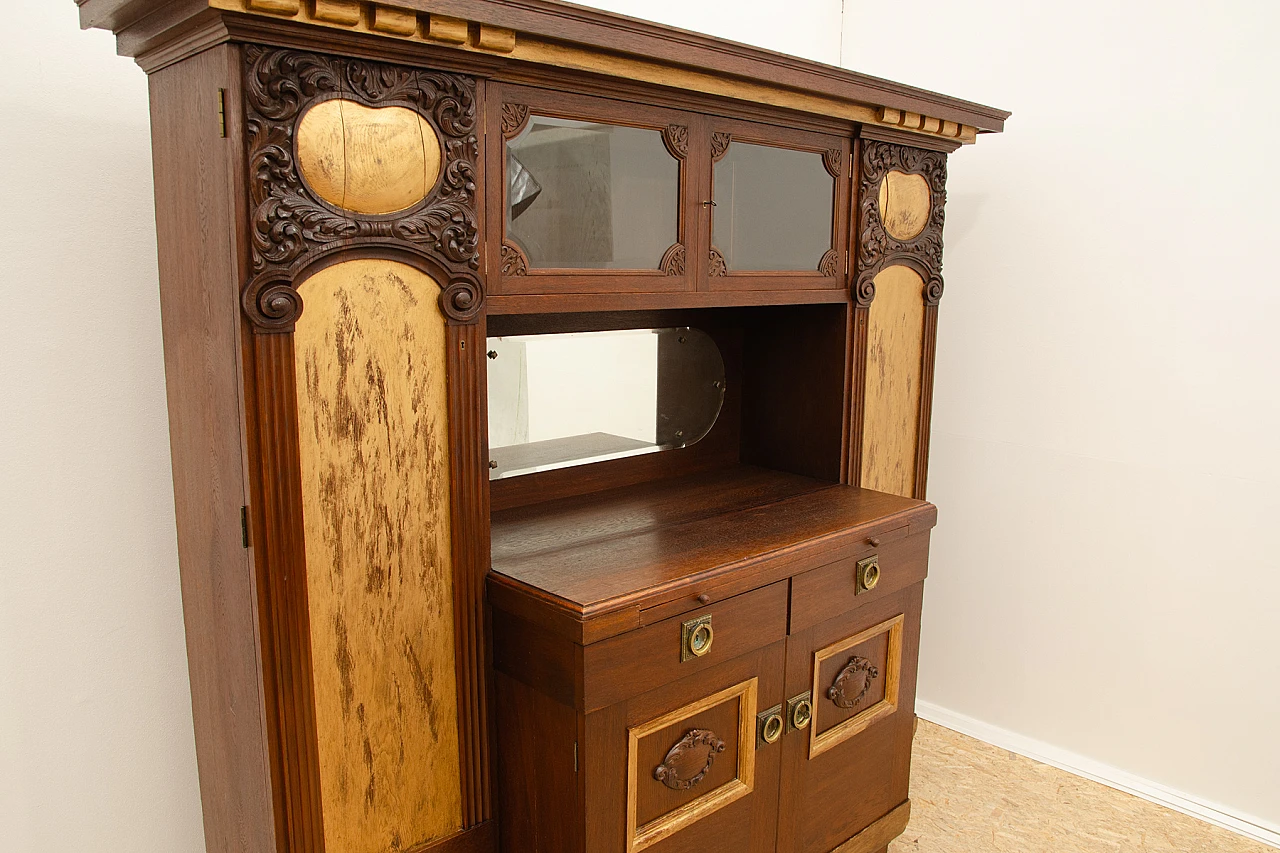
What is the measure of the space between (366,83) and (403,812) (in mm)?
1180

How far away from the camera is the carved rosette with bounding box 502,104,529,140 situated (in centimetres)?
162

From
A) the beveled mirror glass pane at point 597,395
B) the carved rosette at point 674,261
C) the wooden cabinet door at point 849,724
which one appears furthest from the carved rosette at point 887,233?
the wooden cabinet door at point 849,724

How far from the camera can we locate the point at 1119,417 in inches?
109

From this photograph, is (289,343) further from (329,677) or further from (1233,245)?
(1233,245)

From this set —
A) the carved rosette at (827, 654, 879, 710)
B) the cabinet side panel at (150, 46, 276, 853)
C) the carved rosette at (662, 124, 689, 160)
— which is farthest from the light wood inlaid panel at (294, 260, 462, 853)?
the carved rosette at (827, 654, 879, 710)

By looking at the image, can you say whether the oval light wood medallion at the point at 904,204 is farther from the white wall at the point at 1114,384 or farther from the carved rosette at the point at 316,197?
the carved rosette at the point at 316,197

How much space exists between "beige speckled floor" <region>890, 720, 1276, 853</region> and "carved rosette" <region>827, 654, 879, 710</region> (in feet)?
1.98

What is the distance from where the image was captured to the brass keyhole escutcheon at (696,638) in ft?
5.70

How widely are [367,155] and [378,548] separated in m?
0.61

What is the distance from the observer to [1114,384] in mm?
2754

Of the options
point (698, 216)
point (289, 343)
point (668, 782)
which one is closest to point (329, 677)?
point (289, 343)

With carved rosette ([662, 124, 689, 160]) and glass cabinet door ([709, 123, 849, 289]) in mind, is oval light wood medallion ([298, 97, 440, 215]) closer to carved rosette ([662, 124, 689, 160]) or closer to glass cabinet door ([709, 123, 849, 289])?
carved rosette ([662, 124, 689, 160])

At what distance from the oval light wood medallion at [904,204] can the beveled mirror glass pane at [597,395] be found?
21.0 inches

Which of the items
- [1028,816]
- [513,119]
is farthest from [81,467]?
[1028,816]
